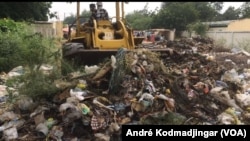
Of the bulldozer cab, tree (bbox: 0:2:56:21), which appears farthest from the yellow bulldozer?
tree (bbox: 0:2:56:21)

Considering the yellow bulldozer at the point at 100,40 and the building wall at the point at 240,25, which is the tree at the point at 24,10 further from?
the building wall at the point at 240,25

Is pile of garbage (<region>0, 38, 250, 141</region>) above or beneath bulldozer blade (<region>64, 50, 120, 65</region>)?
beneath

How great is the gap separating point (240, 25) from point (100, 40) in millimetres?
21230

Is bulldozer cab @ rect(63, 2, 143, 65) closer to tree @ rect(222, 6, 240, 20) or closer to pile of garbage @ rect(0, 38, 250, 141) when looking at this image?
pile of garbage @ rect(0, 38, 250, 141)

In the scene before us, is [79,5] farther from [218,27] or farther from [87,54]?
[218,27]

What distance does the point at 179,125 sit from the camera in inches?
181

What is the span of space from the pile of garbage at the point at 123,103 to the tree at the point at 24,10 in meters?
14.1

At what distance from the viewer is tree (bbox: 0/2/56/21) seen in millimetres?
19631

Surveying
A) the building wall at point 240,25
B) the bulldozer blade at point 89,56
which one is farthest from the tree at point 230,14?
the bulldozer blade at point 89,56

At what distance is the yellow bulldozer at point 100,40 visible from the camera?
293 inches

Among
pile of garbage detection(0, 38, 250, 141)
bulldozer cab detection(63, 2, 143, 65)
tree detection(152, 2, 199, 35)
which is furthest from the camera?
tree detection(152, 2, 199, 35)

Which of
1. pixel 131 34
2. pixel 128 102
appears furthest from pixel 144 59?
pixel 131 34

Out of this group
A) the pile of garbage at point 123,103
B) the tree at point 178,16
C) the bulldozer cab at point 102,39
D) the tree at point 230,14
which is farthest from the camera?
the tree at point 230,14

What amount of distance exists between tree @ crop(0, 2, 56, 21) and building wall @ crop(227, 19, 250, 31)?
13.9m
